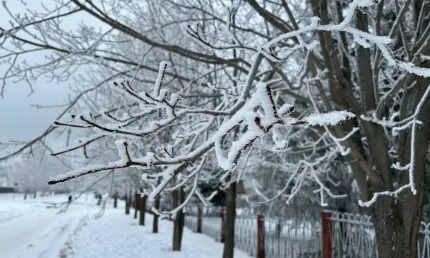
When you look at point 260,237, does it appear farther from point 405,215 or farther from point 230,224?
point 405,215

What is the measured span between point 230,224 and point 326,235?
2933mm

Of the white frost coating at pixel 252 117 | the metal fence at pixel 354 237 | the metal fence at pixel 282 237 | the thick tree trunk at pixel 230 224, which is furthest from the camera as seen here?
the thick tree trunk at pixel 230 224

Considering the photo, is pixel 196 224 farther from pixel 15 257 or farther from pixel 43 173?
pixel 43 173

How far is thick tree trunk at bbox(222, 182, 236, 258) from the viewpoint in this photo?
953cm

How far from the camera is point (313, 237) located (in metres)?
8.72

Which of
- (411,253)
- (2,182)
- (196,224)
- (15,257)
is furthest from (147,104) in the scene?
(2,182)

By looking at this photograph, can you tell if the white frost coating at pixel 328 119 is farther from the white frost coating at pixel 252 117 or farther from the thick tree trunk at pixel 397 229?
the thick tree trunk at pixel 397 229

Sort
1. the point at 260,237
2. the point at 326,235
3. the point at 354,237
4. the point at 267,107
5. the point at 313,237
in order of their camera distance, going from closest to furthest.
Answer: the point at 267,107, the point at 354,237, the point at 326,235, the point at 313,237, the point at 260,237

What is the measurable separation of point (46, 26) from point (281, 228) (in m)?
6.84

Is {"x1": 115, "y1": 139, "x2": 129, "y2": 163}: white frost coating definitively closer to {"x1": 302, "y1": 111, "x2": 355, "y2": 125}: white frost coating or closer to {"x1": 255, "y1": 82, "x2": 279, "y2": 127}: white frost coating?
{"x1": 255, "y1": 82, "x2": 279, "y2": 127}: white frost coating

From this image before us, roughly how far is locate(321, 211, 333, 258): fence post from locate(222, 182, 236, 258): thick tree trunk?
9.05 feet

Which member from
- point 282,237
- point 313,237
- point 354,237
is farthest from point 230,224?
point 354,237

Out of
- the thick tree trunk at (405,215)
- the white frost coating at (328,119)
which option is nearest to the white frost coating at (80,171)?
the white frost coating at (328,119)

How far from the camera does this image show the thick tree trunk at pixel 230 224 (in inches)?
375
